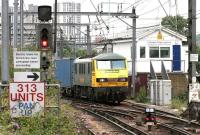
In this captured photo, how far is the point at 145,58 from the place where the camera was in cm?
5141

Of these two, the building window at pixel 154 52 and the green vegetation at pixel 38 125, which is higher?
the building window at pixel 154 52

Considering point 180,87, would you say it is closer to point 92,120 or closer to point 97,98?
point 97,98

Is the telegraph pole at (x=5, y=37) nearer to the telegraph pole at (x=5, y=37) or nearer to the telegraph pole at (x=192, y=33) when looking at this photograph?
the telegraph pole at (x=5, y=37)

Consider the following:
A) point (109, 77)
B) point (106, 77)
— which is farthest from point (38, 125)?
point (109, 77)

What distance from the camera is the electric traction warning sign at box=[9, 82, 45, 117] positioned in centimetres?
1380

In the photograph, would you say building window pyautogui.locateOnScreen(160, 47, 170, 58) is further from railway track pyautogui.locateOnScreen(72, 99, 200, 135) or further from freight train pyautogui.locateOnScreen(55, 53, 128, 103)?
railway track pyautogui.locateOnScreen(72, 99, 200, 135)

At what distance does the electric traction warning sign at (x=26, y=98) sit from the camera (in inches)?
543

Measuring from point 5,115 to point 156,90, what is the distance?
18469mm

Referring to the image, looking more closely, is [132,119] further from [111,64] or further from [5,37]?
[111,64]

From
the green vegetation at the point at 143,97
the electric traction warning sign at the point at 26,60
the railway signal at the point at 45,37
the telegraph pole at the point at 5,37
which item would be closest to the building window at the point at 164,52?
the green vegetation at the point at 143,97

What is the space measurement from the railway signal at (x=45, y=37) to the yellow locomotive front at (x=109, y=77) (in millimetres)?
16707

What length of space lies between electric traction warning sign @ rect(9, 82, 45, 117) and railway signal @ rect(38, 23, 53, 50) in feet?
6.90

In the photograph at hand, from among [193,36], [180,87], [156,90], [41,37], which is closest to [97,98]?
[156,90]

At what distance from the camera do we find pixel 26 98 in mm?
13867
